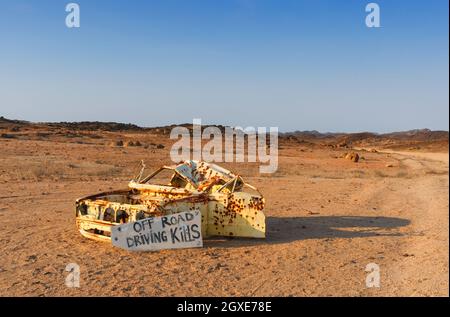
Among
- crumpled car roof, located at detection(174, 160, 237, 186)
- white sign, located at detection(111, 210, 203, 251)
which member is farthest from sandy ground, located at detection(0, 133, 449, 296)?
crumpled car roof, located at detection(174, 160, 237, 186)

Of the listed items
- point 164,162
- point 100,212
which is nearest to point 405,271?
point 100,212

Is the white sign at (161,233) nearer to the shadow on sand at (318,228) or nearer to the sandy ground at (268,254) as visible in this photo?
the sandy ground at (268,254)

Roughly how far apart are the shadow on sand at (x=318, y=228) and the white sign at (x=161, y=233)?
524 millimetres

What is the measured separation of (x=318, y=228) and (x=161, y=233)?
3836 mm

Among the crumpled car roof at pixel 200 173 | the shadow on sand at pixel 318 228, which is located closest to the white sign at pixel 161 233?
the shadow on sand at pixel 318 228

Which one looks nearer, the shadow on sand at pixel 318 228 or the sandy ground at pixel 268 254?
the sandy ground at pixel 268 254

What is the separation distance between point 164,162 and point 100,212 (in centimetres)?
1594

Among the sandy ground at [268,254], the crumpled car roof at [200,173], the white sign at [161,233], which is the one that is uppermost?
the crumpled car roof at [200,173]

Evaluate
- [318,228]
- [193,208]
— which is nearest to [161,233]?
[193,208]

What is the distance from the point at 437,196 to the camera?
1559cm

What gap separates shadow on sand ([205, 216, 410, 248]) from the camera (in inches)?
350

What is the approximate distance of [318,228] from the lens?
10.4m

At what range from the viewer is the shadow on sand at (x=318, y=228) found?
889 centimetres

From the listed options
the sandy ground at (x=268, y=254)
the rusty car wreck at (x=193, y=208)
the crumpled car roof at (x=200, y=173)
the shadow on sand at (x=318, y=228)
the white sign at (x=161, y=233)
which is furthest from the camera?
the crumpled car roof at (x=200, y=173)
